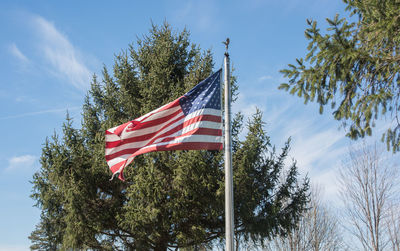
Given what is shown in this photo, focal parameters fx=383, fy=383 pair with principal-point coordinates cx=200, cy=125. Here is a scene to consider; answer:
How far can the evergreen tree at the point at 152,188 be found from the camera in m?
13.1

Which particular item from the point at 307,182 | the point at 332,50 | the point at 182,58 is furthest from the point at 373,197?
the point at 332,50

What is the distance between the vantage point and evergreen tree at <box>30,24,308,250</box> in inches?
517

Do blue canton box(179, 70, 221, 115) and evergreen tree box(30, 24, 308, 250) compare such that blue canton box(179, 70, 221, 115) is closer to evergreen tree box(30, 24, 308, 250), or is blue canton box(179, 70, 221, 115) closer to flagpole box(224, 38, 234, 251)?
flagpole box(224, 38, 234, 251)

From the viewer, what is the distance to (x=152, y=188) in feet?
42.6

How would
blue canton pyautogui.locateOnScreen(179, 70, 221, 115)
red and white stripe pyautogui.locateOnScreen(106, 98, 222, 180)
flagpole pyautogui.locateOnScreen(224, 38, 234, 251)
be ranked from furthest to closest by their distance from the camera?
blue canton pyautogui.locateOnScreen(179, 70, 221, 115) → red and white stripe pyautogui.locateOnScreen(106, 98, 222, 180) → flagpole pyautogui.locateOnScreen(224, 38, 234, 251)

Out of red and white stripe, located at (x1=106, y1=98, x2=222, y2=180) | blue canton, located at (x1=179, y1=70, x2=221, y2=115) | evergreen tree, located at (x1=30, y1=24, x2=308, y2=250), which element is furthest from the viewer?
evergreen tree, located at (x1=30, y1=24, x2=308, y2=250)

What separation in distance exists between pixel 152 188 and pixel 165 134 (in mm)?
4626

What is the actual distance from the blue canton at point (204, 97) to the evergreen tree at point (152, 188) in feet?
14.0

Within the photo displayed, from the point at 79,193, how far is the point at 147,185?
8.79ft

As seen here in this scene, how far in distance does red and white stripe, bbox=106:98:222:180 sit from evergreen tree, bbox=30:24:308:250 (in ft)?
13.5

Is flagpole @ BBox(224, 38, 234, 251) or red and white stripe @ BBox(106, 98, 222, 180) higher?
red and white stripe @ BBox(106, 98, 222, 180)

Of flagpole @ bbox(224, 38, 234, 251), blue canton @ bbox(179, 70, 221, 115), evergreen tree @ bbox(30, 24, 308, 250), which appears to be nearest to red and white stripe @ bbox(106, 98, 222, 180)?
blue canton @ bbox(179, 70, 221, 115)

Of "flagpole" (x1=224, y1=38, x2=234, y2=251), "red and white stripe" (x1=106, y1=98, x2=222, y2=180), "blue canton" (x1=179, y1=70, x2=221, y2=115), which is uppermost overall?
"blue canton" (x1=179, y1=70, x2=221, y2=115)

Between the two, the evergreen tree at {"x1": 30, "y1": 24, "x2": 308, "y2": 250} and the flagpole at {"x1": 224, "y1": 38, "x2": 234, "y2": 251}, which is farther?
the evergreen tree at {"x1": 30, "y1": 24, "x2": 308, "y2": 250}
